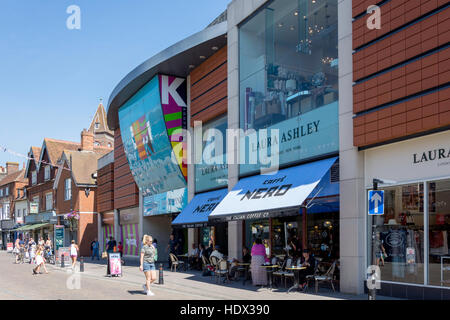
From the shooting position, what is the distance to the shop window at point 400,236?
12.2 m

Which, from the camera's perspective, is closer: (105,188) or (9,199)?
(105,188)

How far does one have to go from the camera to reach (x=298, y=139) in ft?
53.7

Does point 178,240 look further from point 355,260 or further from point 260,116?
point 355,260

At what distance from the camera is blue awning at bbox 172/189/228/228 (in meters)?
20.8

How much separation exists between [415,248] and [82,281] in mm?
11796

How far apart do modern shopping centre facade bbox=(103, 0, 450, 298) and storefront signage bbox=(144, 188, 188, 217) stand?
0.84ft

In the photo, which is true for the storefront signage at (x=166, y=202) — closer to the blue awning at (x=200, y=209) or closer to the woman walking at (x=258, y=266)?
the blue awning at (x=200, y=209)

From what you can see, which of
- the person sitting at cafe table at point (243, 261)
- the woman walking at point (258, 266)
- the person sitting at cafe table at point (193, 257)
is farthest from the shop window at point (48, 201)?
the woman walking at point (258, 266)

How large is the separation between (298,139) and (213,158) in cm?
695

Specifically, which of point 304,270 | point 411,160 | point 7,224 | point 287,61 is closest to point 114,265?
point 304,270

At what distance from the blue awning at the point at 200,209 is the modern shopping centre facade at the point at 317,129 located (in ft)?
0.25

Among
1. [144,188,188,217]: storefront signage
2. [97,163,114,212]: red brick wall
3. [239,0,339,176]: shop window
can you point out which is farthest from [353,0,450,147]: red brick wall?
[97,163,114,212]: red brick wall

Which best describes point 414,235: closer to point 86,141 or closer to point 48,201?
point 86,141

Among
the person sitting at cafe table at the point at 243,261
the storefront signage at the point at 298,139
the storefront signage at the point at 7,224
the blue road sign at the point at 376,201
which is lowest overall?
the storefront signage at the point at 7,224
